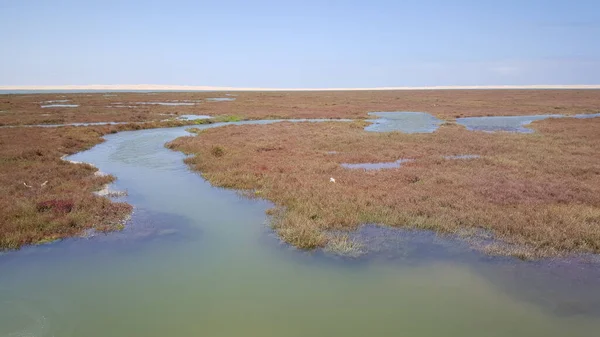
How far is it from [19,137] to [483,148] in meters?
37.2

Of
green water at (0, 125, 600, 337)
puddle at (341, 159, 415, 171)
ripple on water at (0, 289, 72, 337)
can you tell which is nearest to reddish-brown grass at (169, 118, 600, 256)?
puddle at (341, 159, 415, 171)

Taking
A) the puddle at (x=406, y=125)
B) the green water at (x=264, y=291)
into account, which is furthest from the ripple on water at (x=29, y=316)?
the puddle at (x=406, y=125)

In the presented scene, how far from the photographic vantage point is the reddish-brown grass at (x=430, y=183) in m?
12.9

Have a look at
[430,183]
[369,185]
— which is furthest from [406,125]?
[369,185]

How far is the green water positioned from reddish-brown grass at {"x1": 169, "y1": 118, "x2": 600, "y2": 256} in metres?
1.58

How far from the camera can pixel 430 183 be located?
59.6 feet

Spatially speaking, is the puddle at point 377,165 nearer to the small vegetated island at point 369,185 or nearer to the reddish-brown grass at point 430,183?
the small vegetated island at point 369,185

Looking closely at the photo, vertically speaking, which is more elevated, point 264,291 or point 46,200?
point 46,200

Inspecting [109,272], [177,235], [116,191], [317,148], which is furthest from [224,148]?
[109,272]

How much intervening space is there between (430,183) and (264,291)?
11.5m

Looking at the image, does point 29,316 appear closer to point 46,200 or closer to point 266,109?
point 46,200

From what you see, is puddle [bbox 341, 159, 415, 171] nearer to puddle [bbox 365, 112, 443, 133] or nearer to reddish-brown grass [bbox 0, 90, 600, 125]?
puddle [bbox 365, 112, 443, 133]

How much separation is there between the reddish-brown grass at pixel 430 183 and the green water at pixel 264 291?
158 cm

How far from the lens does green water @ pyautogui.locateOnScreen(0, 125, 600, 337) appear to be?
8.16 m
